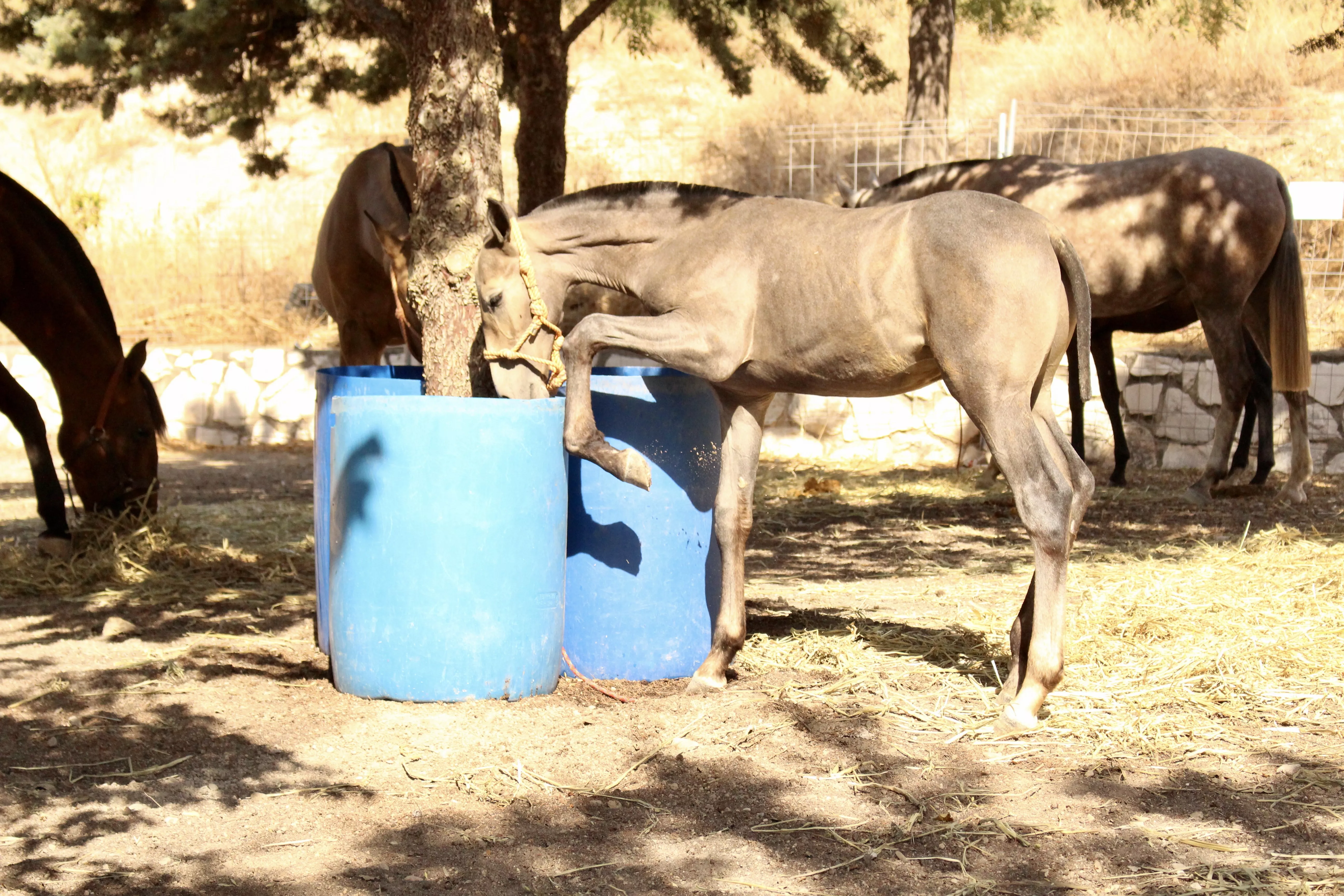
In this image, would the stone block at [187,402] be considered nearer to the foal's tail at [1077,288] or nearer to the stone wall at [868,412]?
the stone wall at [868,412]

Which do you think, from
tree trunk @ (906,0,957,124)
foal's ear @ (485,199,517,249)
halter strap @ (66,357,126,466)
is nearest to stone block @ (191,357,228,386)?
halter strap @ (66,357,126,466)

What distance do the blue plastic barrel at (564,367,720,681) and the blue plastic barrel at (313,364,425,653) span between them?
0.83 meters

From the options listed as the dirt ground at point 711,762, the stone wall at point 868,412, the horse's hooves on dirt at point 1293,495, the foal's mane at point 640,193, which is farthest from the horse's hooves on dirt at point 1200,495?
the foal's mane at point 640,193

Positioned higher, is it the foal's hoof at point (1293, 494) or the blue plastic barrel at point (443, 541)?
the blue plastic barrel at point (443, 541)

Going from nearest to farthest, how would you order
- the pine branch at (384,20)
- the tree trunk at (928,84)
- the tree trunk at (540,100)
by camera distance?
the pine branch at (384,20) < the tree trunk at (540,100) < the tree trunk at (928,84)

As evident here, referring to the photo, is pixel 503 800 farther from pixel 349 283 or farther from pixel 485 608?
pixel 349 283

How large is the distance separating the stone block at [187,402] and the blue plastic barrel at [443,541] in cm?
828

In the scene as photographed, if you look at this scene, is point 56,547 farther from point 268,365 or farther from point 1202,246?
point 1202,246

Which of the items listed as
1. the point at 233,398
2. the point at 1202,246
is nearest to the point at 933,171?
the point at 1202,246

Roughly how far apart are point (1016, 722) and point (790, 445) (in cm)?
676

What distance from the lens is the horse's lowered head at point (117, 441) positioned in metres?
6.05

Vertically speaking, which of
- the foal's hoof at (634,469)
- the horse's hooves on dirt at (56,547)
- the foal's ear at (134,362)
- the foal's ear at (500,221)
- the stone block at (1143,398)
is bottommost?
the horse's hooves on dirt at (56,547)

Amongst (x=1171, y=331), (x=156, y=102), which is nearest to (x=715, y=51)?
(x=1171, y=331)

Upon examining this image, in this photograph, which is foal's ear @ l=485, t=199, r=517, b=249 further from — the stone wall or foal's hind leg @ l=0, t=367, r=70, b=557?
the stone wall
